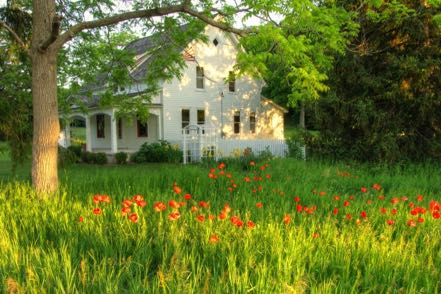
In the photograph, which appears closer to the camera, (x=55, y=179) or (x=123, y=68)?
(x=55, y=179)

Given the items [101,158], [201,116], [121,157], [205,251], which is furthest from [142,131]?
[205,251]

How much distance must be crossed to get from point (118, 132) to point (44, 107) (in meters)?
22.3

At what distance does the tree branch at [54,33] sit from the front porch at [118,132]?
1706cm

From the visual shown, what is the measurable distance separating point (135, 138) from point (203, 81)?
18.3 feet

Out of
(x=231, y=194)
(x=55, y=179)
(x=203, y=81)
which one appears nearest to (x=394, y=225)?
(x=231, y=194)

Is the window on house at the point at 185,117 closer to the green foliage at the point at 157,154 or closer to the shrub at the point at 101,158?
the green foliage at the point at 157,154

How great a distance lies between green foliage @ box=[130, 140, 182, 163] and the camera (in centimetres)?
2203

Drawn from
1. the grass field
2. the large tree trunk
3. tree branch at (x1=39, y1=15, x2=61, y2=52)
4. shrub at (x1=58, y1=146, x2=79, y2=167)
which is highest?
tree branch at (x1=39, y1=15, x2=61, y2=52)

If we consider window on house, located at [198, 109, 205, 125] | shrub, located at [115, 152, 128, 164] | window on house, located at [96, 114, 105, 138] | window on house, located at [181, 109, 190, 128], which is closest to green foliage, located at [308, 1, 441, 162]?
shrub, located at [115, 152, 128, 164]

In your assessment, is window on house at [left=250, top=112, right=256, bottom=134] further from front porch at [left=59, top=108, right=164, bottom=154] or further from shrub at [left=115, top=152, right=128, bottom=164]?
shrub at [left=115, top=152, right=128, bottom=164]

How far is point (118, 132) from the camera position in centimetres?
2767

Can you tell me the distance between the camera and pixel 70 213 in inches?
166

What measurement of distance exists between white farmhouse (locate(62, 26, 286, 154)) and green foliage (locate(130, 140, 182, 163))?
139cm

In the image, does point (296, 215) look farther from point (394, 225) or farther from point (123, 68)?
point (123, 68)
